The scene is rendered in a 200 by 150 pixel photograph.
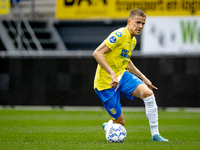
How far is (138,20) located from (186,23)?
9.38 m

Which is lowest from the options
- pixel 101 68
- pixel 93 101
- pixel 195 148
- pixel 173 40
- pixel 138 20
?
pixel 93 101

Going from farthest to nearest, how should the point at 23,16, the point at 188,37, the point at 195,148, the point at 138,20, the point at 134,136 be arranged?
1. the point at 23,16
2. the point at 188,37
3. the point at 134,136
4. the point at 138,20
5. the point at 195,148

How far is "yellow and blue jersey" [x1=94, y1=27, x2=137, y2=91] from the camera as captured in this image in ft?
18.5

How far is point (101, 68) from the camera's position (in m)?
5.83

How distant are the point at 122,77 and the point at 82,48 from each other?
10557mm

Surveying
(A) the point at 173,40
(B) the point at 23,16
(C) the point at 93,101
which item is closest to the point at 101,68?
(C) the point at 93,101

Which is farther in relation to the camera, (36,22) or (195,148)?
(36,22)

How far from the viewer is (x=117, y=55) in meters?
5.75

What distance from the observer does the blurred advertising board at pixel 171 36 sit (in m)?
14.3

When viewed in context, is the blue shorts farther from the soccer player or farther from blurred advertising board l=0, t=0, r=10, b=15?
blurred advertising board l=0, t=0, r=10, b=15

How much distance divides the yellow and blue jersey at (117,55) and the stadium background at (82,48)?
21.8 feet

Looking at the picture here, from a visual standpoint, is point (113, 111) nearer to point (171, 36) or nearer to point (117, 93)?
point (117, 93)

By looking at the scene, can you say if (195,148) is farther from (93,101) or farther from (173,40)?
(173,40)

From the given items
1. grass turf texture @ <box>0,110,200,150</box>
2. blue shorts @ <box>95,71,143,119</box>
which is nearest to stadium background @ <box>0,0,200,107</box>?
grass turf texture @ <box>0,110,200,150</box>
